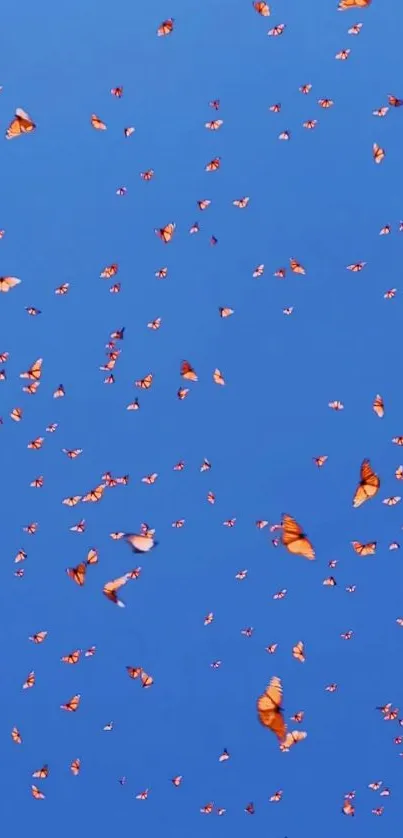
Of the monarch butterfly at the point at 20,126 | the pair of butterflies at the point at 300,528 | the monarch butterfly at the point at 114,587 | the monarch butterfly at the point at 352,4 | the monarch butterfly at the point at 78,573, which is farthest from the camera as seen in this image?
the monarch butterfly at the point at 78,573

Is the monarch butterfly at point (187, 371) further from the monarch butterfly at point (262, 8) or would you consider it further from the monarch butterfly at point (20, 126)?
the monarch butterfly at point (262, 8)

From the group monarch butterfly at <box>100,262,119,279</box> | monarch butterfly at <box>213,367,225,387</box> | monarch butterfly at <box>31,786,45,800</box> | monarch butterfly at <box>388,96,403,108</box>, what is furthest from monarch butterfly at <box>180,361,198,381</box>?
monarch butterfly at <box>31,786,45,800</box>

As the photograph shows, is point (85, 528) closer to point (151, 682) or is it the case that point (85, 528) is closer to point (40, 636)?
point (40, 636)

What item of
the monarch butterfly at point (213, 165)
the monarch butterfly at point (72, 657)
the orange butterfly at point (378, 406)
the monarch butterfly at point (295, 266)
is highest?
the monarch butterfly at point (213, 165)

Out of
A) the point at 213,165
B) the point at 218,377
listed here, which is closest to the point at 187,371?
the point at 218,377

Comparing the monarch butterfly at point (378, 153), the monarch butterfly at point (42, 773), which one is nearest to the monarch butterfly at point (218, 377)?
the monarch butterfly at point (378, 153)

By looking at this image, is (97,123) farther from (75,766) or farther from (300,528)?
(75,766)

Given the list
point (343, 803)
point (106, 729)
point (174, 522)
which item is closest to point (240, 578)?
point (174, 522)

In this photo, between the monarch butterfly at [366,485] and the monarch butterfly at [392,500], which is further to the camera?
the monarch butterfly at [392,500]
